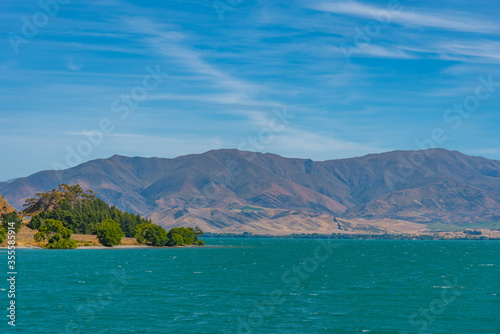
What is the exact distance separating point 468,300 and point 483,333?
96.5 ft

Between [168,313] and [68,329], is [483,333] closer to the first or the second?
[168,313]

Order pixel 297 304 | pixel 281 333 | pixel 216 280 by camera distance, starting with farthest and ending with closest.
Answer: pixel 216 280
pixel 297 304
pixel 281 333

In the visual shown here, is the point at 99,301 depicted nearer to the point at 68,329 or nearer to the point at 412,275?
the point at 68,329

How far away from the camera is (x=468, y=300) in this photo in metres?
96.9

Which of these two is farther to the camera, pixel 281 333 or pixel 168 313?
pixel 168 313

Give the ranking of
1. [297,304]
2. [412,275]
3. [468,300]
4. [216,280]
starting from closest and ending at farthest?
[297,304]
[468,300]
[216,280]
[412,275]

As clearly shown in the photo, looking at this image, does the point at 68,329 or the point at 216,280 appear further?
the point at 216,280

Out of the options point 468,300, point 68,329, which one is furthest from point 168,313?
point 468,300

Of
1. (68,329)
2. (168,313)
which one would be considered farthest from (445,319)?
(68,329)

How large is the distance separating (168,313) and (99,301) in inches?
623

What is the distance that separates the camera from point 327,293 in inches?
4053

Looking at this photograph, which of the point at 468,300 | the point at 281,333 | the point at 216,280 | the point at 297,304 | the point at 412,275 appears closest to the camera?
the point at 281,333

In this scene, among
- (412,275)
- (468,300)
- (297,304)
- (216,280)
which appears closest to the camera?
(297,304)

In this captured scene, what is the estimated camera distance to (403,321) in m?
76.0
